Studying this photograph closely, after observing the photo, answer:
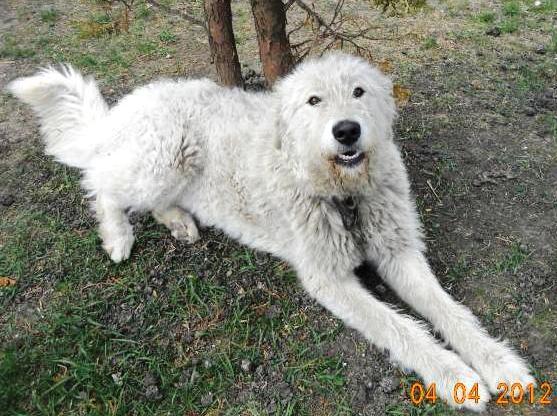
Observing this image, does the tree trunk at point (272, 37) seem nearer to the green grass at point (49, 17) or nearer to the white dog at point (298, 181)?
the white dog at point (298, 181)

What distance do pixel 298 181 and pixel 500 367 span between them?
1786 millimetres

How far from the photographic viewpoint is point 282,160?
3.84 m

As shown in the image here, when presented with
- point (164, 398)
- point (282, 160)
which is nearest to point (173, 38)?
point (282, 160)

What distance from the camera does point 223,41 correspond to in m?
5.21

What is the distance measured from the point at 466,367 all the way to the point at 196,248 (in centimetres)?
234

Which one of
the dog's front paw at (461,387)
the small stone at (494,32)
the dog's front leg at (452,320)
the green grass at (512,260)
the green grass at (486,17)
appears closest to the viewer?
the dog's front paw at (461,387)

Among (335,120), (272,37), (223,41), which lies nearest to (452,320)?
(335,120)

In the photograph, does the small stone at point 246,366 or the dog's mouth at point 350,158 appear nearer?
the dog's mouth at point 350,158

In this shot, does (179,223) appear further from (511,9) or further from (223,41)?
(511,9)

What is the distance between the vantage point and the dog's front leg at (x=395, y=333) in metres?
3.17

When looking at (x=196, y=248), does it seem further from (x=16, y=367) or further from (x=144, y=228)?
(x=16, y=367)

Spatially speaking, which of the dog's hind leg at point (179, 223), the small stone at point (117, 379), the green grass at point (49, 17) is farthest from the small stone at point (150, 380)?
the green grass at point (49, 17)
